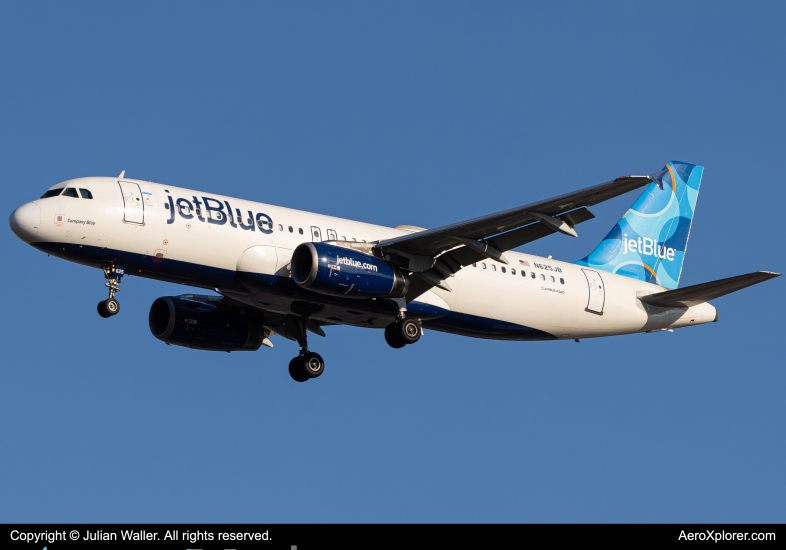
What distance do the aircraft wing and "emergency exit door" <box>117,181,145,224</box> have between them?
7.59 m

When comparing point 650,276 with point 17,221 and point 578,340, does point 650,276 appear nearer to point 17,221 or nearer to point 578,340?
point 578,340

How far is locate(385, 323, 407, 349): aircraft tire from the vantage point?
112 feet

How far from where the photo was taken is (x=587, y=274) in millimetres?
39344

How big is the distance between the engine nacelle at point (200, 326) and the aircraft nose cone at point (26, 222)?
790cm

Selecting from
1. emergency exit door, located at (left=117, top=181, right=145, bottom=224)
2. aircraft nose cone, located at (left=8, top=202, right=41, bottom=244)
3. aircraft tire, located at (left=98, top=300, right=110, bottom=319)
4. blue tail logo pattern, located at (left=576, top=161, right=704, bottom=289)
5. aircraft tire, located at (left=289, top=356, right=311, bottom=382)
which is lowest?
aircraft tire, located at (left=98, top=300, right=110, bottom=319)

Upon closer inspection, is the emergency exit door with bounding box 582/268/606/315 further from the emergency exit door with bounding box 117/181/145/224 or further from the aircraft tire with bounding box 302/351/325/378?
the emergency exit door with bounding box 117/181/145/224

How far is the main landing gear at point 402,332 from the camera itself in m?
34.1

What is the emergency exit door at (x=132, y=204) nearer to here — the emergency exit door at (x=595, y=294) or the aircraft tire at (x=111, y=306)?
the aircraft tire at (x=111, y=306)

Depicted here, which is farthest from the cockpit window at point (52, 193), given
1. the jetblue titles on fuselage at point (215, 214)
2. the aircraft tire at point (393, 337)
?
the aircraft tire at point (393, 337)

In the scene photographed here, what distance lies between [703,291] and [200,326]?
724 inches

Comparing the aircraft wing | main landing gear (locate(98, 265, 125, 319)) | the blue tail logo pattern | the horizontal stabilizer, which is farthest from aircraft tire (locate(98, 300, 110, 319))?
the horizontal stabilizer
